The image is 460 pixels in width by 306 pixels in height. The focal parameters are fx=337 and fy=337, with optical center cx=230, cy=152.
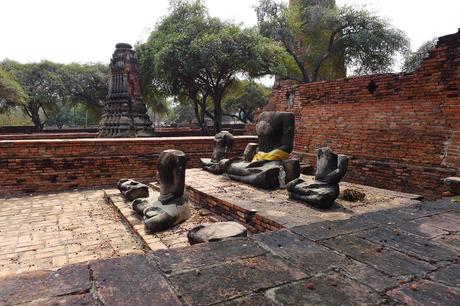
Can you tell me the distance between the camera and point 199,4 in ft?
49.0

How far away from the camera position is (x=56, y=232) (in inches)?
177

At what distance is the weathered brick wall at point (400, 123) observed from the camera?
5508 millimetres

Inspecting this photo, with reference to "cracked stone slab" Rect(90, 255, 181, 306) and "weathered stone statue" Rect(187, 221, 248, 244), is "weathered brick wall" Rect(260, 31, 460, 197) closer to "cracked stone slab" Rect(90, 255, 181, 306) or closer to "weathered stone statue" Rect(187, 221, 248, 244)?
"weathered stone statue" Rect(187, 221, 248, 244)

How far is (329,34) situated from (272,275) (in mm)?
18102

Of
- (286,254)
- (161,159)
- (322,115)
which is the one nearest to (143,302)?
(286,254)

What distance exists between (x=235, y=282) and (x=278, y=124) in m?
4.55

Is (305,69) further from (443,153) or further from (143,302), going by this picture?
(143,302)

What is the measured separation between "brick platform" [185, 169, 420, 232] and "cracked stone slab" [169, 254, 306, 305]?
4.81 feet

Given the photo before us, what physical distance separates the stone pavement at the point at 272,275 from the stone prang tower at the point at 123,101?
10.5 m

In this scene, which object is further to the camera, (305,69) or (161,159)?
(305,69)

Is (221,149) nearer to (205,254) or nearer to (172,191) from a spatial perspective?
(172,191)

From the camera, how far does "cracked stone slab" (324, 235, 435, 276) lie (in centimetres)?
188


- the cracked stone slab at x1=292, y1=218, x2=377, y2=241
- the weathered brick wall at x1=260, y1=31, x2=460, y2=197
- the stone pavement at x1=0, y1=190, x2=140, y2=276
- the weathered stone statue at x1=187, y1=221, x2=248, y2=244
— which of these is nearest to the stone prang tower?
the stone pavement at x1=0, y1=190, x2=140, y2=276

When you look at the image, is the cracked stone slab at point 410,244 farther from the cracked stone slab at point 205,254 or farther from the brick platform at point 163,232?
the brick platform at point 163,232
